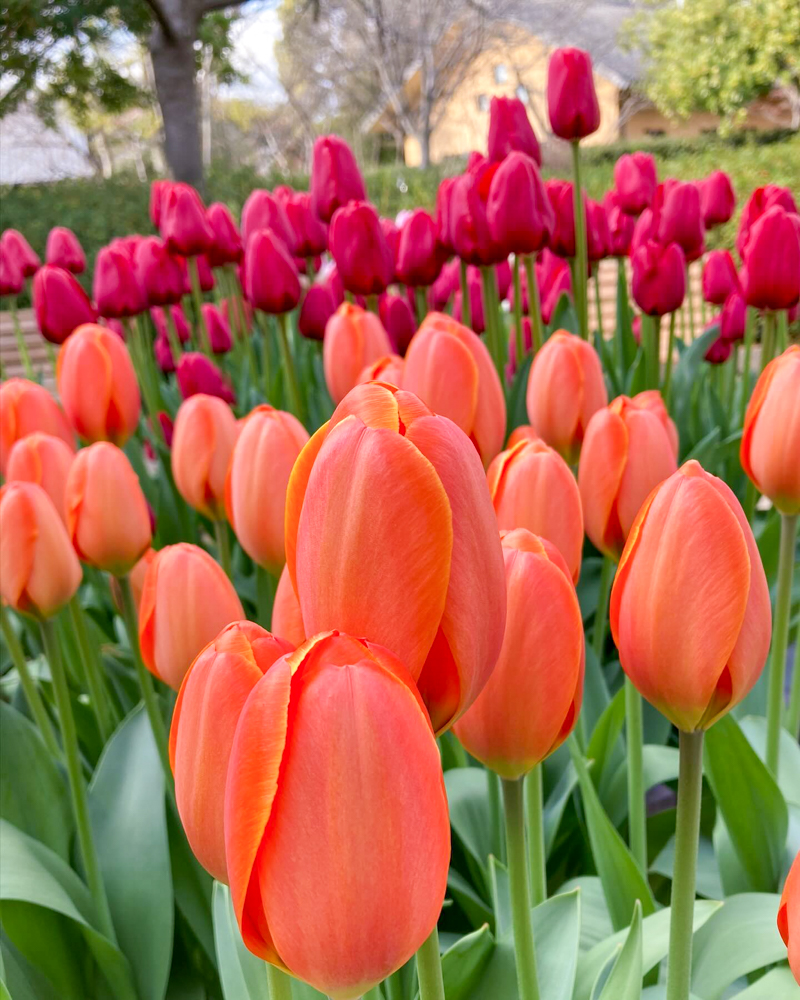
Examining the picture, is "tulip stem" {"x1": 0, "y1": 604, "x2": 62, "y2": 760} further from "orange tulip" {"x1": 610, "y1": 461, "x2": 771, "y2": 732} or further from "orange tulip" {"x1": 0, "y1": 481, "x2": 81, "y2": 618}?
"orange tulip" {"x1": 610, "y1": 461, "x2": 771, "y2": 732}

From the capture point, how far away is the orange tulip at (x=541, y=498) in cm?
67

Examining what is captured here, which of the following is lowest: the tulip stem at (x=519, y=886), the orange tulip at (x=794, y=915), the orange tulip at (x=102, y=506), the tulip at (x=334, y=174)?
the tulip stem at (x=519, y=886)

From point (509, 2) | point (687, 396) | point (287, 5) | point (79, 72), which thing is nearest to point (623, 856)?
point (687, 396)

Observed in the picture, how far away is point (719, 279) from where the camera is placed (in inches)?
92.8

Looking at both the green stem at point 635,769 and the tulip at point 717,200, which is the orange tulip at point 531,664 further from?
the tulip at point 717,200

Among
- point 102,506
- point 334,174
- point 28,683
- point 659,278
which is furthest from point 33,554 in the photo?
point 334,174

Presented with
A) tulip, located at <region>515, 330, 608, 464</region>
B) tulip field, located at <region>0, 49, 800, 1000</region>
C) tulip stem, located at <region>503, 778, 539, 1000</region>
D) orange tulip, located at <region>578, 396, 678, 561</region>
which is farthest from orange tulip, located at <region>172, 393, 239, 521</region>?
tulip stem, located at <region>503, 778, 539, 1000</region>

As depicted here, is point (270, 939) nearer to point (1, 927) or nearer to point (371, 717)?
point (371, 717)

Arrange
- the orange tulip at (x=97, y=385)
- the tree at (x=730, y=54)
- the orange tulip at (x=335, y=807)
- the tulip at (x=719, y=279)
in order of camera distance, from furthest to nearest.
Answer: the tree at (x=730, y=54), the tulip at (x=719, y=279), the orange tulip at (x=97, y=385), the orange tulip at (x=335, y=807)

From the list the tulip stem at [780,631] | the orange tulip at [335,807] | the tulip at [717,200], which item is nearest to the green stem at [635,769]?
the tulip stem at [780,631]

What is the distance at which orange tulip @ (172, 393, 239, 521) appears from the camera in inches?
45.2

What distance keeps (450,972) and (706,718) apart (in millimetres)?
304

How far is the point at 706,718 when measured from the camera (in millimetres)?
484

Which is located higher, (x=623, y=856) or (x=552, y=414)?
(x=552, y=414)
